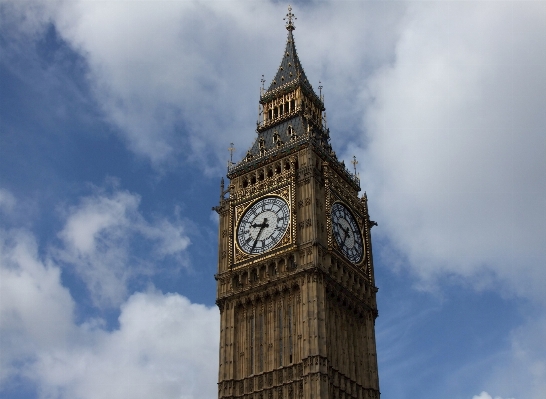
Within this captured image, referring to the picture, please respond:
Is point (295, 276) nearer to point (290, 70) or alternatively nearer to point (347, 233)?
point (347, 233)

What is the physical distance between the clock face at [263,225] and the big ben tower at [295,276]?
0.11m

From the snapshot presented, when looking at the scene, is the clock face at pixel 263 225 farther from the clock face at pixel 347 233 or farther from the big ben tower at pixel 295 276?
the clock face at pixel 347 233

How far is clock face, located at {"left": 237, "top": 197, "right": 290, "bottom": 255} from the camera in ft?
252

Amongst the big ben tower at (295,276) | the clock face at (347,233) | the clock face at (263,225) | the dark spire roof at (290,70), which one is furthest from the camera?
the dark spire roof at (290,70)

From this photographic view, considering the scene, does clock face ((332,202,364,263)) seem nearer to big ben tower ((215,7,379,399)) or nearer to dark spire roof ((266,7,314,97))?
big ben tower ((215,7,379,399))

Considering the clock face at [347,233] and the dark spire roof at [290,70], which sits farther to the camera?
the dark spire roof at [290,70]

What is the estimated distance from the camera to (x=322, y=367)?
68438 millimetres

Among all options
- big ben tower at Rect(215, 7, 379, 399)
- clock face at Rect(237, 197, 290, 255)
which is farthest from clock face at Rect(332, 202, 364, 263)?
clock face at Rect(237, 197, 290, 255)

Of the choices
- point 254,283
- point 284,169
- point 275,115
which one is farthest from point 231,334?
point 275,115

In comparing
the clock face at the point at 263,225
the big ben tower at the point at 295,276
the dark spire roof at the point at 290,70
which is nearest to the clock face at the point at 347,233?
the big ben tower at the point at 295,276

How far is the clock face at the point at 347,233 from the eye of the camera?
78431mm

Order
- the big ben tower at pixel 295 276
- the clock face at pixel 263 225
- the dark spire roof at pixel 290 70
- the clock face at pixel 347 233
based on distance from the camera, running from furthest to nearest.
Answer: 1. the dark spire roof at pixel 290 70
2. the clock face at pixel 347 233
3. the clock face at pixel 263 225
4. the big ben tower at pixel 295 276

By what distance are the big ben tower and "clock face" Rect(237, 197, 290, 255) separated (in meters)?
0.11

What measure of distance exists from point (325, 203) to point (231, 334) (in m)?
14.3
